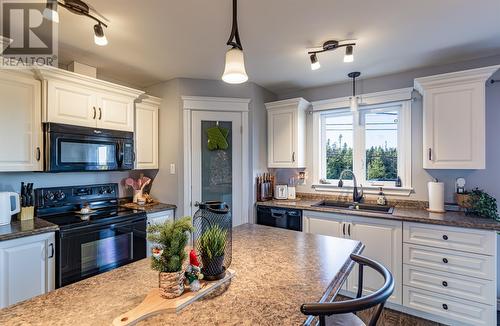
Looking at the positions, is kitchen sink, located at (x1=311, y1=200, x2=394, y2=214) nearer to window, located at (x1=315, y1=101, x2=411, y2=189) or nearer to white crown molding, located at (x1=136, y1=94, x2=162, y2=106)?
window, located at (x1=315, y1=101, x2=411, y2=189)

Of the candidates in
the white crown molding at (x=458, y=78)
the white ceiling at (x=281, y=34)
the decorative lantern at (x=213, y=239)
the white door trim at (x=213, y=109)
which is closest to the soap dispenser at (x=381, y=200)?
the white crown molding at (x=458, y=78)

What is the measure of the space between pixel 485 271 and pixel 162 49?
10.9ft

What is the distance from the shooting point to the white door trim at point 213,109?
3.00 meters

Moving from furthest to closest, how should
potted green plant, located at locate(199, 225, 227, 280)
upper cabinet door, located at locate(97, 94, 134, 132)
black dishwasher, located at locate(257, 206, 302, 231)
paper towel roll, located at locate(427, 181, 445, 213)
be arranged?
black dishwasher, located at locate(257, 206, 302, 231) < upper cabinet door, located at locate(97, 94, 134, 132) < paper towel roll, located at locate(427, 181, 445, 213) < potted green plant, located at locate(199, 225, 227, 280)

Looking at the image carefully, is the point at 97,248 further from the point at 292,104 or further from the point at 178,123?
the point at 292,104

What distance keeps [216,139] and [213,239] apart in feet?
7.01

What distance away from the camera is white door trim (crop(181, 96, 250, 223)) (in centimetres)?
300

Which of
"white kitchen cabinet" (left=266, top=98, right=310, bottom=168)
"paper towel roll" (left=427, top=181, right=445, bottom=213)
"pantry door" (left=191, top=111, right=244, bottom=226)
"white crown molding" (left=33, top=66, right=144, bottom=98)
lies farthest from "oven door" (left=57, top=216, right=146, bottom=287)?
"paper towel roll" (left=427, top=181, right=445, bottom=213)

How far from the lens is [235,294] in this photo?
99 cm

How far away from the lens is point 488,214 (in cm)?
222

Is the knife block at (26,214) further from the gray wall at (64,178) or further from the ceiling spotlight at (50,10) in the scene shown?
the ceiling spotlight at (50,10)

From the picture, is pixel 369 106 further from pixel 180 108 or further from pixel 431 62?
pixel 180 108

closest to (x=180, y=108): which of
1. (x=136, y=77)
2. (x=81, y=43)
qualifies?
(x=136, y=77)

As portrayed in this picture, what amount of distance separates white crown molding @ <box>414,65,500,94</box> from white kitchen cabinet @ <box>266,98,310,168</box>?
4.29ft
